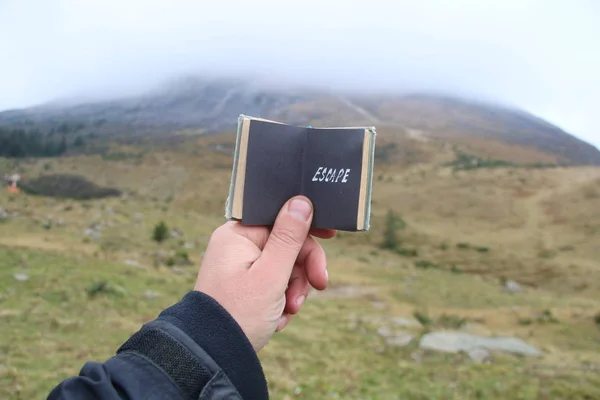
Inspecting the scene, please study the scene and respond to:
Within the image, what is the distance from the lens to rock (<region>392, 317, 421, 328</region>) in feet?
38.3

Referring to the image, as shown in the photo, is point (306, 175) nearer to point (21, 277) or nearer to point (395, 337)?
point (395, 337)

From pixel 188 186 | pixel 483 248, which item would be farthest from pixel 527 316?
pixel 188 186

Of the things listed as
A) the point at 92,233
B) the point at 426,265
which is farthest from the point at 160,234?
the point at 426,265

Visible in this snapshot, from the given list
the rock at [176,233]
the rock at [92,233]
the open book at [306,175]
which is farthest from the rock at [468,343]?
the rock at [92,233]

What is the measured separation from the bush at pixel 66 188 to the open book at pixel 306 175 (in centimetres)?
3591

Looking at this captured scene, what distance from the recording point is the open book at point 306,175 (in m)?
2.24

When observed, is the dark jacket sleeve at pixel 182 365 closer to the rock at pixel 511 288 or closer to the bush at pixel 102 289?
the bush at pixel 102 289

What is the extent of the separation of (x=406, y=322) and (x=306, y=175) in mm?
10722

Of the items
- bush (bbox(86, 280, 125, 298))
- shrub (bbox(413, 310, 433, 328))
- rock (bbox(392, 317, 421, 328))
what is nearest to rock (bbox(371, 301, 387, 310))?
shrub (bbox(413, 310, 433, 328))

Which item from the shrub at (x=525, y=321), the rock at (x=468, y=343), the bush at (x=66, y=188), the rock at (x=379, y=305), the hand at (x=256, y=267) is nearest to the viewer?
the hand at (x=256, y=267)

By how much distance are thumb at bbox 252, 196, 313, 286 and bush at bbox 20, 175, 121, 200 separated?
36.0 meters

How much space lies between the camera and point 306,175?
2.31 m

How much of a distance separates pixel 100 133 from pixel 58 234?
43.0 m

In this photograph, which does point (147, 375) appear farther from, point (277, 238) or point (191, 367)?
point (277, 238)
